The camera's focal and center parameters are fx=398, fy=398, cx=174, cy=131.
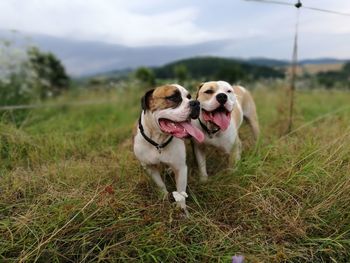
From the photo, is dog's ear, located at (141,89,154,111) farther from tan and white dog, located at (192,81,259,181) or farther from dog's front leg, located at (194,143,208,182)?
dog's front leg, located at (194,143,208,182)

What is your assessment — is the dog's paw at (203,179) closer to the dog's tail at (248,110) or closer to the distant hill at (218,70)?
the dog's tail at (248,110)

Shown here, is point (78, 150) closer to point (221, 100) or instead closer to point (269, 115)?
point (221, 100)

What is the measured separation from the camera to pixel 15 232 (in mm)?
2488

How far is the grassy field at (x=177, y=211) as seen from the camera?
2451 mm

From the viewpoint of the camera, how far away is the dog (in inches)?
118

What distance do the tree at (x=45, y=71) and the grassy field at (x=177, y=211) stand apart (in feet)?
15.2

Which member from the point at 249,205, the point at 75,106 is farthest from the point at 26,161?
the point at 75,106

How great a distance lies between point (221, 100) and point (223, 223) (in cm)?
109

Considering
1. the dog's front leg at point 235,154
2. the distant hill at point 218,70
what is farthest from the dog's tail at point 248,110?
the distant hill at point 218,70

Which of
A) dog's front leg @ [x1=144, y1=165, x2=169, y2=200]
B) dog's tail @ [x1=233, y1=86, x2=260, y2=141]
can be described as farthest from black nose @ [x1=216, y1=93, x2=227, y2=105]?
dog's tail @ [x1=233, y1=86, x2=260, y2=141]

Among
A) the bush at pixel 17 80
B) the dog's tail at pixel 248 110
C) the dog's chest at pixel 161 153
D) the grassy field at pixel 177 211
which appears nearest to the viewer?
the grassy field at pixel 177 211

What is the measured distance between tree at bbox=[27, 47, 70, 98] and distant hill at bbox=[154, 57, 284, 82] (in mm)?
3624

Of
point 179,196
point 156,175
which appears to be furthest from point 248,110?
point 179,196

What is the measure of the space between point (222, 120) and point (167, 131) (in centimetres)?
67
